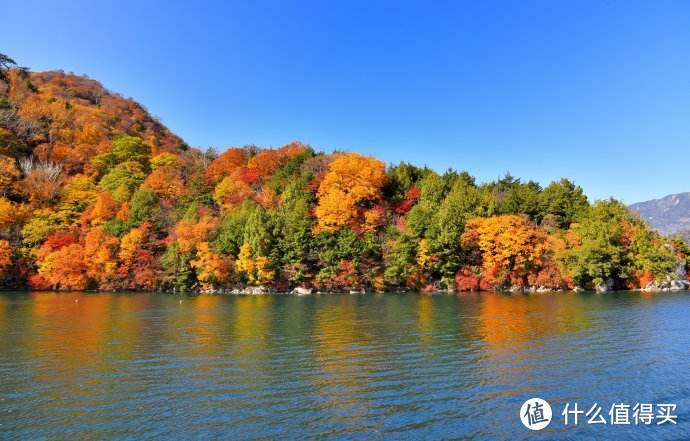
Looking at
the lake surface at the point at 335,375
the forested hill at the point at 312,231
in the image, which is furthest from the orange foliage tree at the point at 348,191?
the lake surface at the point at 335,375

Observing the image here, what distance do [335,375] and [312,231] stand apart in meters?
46.9

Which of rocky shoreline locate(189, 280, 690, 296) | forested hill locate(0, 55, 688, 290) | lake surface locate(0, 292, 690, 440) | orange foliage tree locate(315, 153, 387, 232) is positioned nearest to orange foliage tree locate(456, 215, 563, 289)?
forested hill locate(0, 55, 688, 290)

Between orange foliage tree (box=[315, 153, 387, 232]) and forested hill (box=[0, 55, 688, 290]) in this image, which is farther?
orange foliage tree (box=[315, 153, 387, 232])

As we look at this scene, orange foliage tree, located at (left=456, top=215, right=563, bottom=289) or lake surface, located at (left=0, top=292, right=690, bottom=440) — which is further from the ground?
orange foliage tree, located at (left=456, top=215, right=563, bottom=289)

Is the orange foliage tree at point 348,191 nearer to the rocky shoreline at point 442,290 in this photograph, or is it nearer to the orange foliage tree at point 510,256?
the rocky shoreline at point 442,290

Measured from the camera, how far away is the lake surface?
1185 centimetres

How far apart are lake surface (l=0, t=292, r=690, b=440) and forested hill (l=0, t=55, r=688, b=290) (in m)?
27.2

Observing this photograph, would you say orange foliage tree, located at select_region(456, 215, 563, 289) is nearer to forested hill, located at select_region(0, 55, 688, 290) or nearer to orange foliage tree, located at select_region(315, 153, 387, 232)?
forested hill, located at select_region(0, 55, 688, 290)

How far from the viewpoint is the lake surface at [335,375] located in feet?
38.9

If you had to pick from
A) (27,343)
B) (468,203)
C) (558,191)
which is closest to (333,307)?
(27,343)

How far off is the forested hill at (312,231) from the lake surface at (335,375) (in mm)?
27228

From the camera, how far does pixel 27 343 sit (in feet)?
74.5

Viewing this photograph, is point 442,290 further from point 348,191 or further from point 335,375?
point 335,375

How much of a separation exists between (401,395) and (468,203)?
52.1 meters
